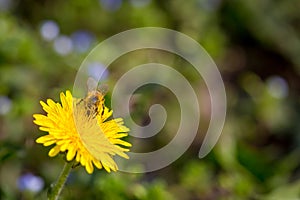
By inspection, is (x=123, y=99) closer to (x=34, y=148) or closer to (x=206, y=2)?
(x=34, y=148)

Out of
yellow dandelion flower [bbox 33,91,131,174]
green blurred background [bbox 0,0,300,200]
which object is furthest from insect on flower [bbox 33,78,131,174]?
green blurred background [bbox 0,0,300,200]

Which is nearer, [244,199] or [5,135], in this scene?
[244,199]

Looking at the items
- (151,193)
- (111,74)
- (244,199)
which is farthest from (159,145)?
(151,193)

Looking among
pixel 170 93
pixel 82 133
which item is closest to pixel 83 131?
pixel 82 133

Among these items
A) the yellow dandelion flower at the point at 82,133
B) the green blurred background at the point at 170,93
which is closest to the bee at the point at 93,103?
the yellow dandelion flower at the point at 82,133

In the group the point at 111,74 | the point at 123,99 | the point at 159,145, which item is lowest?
the point at 123,99
